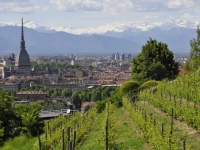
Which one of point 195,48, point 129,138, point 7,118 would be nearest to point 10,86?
point 195,48

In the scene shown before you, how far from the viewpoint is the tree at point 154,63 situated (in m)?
32.8

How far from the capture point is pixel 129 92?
2691 cm

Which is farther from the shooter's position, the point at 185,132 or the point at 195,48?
the point at 195,48

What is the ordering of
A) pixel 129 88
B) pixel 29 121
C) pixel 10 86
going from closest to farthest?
pixel 29 121, pixel 129 88, pixel 10 86

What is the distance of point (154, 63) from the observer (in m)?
32.7

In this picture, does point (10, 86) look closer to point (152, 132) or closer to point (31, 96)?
point (31, 96)

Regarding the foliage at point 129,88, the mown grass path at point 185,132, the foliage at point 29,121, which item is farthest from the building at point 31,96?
the mown grass path at point 185,132

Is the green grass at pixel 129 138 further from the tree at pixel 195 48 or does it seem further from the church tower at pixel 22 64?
the church tower at pixel 22 64

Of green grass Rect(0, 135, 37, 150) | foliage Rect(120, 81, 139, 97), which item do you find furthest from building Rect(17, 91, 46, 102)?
green grass Rect(0, 135, 37, 150)

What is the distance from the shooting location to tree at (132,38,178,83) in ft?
108

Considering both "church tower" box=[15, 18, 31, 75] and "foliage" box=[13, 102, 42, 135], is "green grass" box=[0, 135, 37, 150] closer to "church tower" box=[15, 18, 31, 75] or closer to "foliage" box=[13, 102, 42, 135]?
"foliage" box=[13, 102, 42, 135]

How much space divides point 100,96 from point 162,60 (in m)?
49.8

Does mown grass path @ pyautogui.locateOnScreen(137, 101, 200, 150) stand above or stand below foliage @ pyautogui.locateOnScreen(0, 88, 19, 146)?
above

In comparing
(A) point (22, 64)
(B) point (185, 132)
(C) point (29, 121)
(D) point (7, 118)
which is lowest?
(A) point (22, 64)
